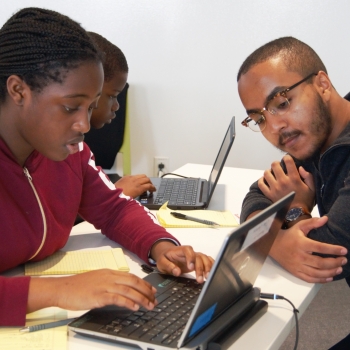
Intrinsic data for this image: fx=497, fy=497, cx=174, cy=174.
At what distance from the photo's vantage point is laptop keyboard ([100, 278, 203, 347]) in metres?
0.80

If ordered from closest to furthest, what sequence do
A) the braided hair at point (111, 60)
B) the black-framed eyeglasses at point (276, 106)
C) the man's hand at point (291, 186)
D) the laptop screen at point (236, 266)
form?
the laptop screen at point (236, 266)
the black-framed eyeglasses at point (276, 106)
the man's hand at point (291, 186)
the braided hair at point (111, 60)

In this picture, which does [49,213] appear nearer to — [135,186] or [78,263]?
[78,263]

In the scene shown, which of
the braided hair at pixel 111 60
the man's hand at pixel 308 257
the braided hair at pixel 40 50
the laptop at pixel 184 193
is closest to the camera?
the braided hair at pixel 40 50

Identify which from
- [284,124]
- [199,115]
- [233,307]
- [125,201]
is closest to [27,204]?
[125,201]

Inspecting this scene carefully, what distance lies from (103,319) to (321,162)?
2.36ft

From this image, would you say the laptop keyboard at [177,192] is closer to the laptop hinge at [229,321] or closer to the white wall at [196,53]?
the laptop hinge at [229,321]

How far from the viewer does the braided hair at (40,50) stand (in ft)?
3.22

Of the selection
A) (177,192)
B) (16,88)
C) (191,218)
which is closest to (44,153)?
(16,88)

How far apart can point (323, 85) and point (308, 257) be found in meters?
0.51

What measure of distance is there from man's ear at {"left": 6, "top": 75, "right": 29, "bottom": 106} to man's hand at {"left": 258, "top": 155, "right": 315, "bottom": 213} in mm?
756

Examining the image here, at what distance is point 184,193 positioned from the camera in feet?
5.92

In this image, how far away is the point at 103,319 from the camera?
0.86 meters

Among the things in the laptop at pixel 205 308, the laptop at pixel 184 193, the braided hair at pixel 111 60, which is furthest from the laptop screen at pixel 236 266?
the braided hair at pixel 111 60

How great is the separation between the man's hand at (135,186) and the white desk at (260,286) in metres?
0.24
